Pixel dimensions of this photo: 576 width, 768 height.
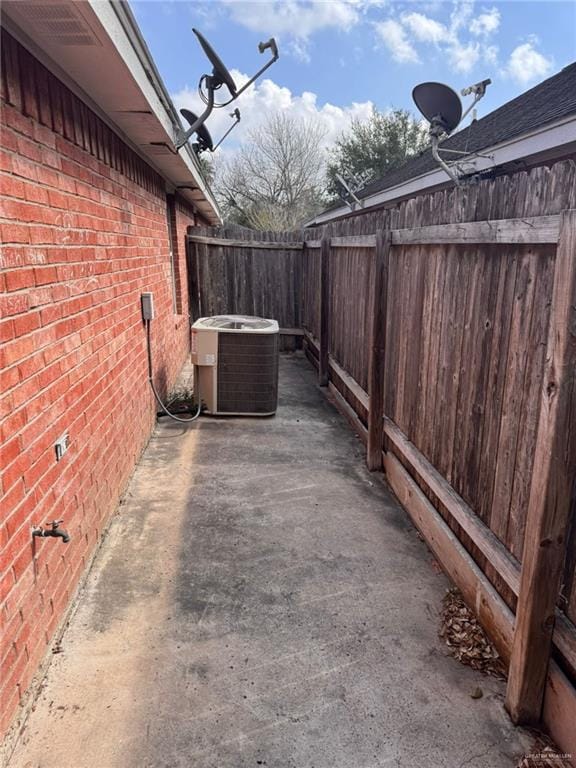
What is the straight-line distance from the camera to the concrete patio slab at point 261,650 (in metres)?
1.69

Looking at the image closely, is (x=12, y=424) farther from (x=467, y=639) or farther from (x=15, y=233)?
(x=467, y=639)

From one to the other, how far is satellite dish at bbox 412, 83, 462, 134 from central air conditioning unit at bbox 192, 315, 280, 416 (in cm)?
320

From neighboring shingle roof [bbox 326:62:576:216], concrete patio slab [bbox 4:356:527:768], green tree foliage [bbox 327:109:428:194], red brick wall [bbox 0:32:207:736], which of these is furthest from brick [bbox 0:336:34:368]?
green tree foliage [bbox 327:109:428:194]

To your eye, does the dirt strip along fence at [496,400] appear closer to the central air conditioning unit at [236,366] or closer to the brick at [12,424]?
the central air conditioning unit at [236,366]

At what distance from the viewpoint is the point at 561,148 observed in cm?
442

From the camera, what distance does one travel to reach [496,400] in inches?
86.1

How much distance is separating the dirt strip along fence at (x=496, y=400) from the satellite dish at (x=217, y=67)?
5.01ft

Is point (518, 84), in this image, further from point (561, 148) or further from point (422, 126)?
point (422, 126)

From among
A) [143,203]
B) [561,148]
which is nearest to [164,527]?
[143,203]

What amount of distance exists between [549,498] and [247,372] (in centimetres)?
377

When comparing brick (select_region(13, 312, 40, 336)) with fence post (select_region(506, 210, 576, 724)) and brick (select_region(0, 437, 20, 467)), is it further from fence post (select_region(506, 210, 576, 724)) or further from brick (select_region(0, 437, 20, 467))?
fence post (select_region(506, 210, 576, 724))

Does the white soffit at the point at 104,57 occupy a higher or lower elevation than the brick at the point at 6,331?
higher

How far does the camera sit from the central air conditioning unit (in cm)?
503

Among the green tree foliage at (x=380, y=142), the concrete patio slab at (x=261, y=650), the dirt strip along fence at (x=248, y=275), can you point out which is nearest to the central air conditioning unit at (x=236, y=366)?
the concrete patio slab at (x=261, y=650)
